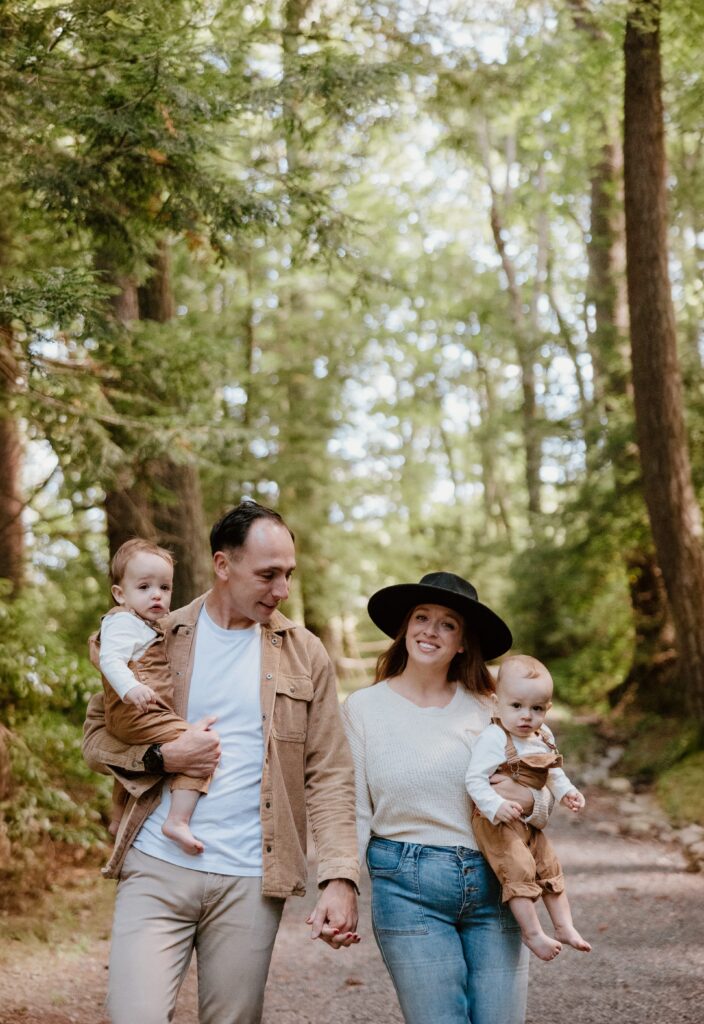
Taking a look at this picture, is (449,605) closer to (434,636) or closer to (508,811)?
(434,636)

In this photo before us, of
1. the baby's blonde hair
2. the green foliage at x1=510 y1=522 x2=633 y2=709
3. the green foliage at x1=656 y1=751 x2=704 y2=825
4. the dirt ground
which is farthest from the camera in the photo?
the green foliage at x1=510 y1=522 x2=633 y2=709

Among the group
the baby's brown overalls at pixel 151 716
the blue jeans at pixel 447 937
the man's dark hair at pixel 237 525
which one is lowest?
the blue jeans at pixel 447 937

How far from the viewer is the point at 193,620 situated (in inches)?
142

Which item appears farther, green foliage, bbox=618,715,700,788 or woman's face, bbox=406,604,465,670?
green foliage, bbox=618,715,700,788

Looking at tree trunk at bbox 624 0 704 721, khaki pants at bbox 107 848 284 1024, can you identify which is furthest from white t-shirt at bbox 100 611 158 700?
tree trunk at bbox 624 0 704 721

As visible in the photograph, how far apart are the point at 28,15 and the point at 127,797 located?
492 centimetres

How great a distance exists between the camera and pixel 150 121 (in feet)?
21.1

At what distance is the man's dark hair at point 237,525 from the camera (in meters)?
3.53

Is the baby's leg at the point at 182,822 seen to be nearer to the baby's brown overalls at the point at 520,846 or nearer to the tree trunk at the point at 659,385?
the baby's brown overalls at the point at 520,846

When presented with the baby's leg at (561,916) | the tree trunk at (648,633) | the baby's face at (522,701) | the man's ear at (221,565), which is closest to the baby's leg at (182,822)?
the man's ear at (221,565)

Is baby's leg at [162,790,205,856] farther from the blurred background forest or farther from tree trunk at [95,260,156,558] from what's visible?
tree trunk at [95,260,156,558]

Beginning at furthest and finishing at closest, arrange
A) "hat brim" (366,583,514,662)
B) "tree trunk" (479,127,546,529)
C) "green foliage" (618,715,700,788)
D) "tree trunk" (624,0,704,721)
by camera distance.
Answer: "tree trunk" (479,127,546,529) → "green foliage" (618,715,700,788) → "tree trunk" (624,0,704,721) → "hat brim" (366,583,514,662)

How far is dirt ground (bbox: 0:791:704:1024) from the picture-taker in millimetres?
5820

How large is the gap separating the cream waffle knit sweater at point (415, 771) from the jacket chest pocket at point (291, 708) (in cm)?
25
